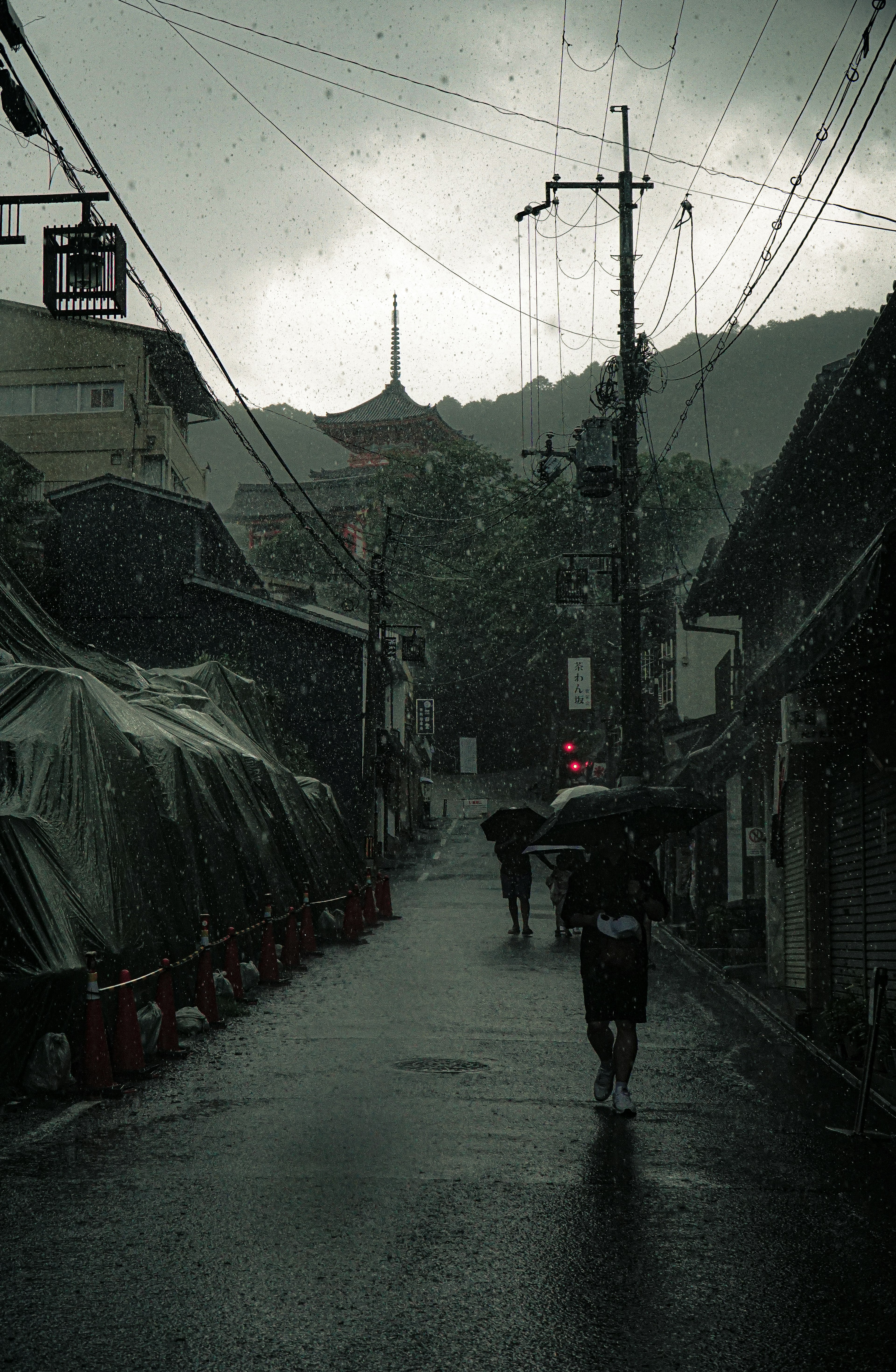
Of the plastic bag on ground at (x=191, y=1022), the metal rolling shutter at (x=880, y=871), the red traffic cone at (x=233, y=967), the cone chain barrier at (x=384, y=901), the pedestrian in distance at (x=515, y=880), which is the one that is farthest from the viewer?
the cone chain barrier at (x=384, y=901)

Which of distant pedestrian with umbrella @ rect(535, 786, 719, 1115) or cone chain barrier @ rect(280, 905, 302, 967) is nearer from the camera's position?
distant pedestrian with umbrella @ rect(535, 786, 719, 1115)

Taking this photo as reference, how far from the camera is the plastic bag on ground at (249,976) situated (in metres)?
14.4

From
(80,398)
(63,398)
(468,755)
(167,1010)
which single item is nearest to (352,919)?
(167,1010)

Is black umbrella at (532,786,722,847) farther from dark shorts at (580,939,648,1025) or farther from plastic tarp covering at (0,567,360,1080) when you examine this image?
plastic tarp covering at (0,567,360,1080)

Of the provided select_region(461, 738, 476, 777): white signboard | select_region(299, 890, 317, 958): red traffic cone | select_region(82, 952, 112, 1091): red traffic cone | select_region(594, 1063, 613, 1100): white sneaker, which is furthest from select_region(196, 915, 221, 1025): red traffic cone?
select_region(461, 738, 476, 777): white signboard

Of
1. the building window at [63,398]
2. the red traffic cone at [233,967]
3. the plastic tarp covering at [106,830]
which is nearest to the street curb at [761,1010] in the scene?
the red traffic cone at [233,967]

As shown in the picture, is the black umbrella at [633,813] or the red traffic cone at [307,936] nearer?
the black umbrella at [633,813]

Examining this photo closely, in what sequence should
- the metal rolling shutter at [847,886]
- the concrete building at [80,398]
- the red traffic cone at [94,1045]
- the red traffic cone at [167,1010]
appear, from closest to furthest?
the red traffic cone at [94,1045], the red traffic cone at [167,1010], the metal rolling shutter at [847,886], the concrete building at [80,398]

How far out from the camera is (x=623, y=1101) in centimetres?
845

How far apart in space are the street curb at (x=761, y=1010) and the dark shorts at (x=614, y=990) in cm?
163

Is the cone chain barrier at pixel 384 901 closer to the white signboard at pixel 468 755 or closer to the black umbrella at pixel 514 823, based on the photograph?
the black umbrella at pixel 514 823

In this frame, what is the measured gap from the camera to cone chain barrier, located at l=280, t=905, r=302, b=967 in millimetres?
17047

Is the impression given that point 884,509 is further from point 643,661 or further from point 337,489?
point 337,489

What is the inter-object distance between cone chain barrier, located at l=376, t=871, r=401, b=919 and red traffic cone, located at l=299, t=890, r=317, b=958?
587 cm
